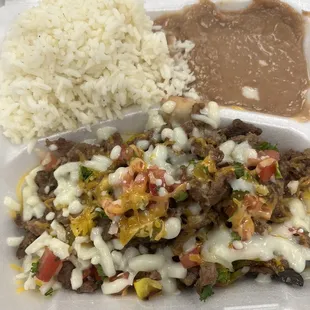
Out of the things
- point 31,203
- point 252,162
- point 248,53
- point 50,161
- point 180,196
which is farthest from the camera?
point 248,53

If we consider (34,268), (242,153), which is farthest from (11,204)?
(242,153)

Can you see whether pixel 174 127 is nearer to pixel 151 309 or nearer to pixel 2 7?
pixel 151 309

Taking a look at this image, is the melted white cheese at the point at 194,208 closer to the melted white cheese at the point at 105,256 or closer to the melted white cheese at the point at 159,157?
the melted white cheese at the point at 159,157

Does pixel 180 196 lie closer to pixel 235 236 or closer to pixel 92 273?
pixel 235 236

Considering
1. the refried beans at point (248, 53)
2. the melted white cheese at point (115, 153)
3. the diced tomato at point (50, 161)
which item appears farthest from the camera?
the refried beans at point (248, 53)

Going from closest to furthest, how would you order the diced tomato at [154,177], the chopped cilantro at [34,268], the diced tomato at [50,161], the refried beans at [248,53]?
1. the diced tomato at [154,177]
2. the chopped cilantro at [34,268]
3. the diced tomato at [50,161]
4. the refried beans at [248,53]

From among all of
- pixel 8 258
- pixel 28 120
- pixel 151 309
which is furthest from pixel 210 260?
pixel 28 120

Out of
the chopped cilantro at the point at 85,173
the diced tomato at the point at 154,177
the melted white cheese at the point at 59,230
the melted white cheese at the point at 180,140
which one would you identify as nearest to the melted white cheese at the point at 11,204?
the melted white cheese at the point at 59,230
